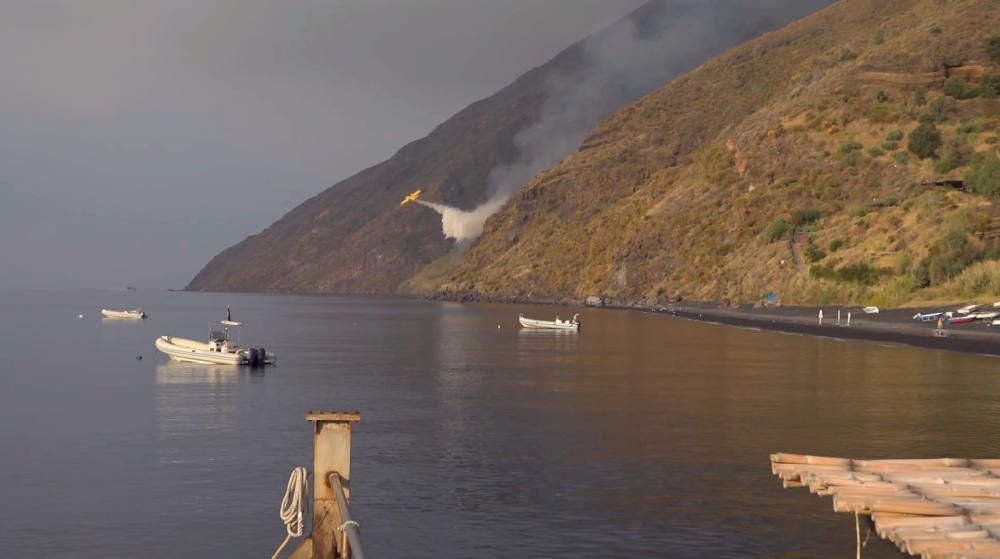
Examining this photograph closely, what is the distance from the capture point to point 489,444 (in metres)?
36.4

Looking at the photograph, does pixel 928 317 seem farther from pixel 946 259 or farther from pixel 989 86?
pixel 989 86

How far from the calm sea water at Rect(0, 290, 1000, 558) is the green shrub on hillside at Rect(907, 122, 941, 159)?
84.1 meters

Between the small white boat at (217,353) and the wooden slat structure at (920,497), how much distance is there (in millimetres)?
52124

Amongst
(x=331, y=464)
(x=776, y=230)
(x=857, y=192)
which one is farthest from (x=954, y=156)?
(x=331, y=464)

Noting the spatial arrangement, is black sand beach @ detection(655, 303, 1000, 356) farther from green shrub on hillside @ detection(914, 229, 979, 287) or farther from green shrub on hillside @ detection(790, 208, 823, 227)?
green shrub on hillside @ detection(790, 208, 823, 227)

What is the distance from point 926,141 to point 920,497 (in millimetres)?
143450

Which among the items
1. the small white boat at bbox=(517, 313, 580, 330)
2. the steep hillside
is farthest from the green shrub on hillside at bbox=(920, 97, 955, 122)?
the small white boat at bbox=(517, 313, 580, 330)

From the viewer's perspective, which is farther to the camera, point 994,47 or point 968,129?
point 994,47

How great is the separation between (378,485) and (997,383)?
3287 cm

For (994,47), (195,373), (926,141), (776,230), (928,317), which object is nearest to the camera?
(195,373)

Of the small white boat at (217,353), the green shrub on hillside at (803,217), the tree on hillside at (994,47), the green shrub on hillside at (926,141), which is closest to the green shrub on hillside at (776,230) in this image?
the green shrub on hillside at (803,217)

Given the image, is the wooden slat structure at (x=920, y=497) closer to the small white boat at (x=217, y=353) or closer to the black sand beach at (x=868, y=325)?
the small white boat at (x=217, y=353)

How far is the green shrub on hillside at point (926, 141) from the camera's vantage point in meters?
152

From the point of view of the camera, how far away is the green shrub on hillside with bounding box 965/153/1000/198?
127688 mm
